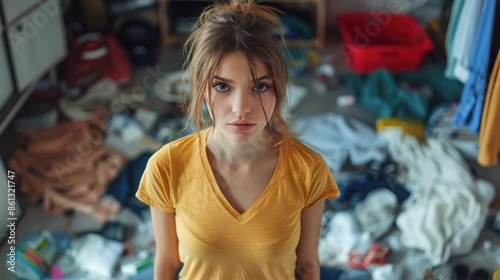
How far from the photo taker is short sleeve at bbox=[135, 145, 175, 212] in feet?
3.94

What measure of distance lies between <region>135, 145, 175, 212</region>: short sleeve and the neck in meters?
0.10

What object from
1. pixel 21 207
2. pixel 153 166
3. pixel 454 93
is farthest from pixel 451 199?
pixel 21 207

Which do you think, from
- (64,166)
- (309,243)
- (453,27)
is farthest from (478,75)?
(64,166)

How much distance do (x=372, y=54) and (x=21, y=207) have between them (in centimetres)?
217

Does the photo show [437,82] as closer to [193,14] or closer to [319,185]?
[193,14]

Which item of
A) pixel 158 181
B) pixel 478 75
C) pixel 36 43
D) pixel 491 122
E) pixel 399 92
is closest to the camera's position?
pixel 158 181

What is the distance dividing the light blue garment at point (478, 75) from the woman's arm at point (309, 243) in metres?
1.39

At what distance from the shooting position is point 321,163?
123cm

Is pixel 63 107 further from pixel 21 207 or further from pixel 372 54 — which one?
pixel 372 54

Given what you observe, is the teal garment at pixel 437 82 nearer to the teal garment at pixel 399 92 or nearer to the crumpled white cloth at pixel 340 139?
the teal garment at pixel 399 92

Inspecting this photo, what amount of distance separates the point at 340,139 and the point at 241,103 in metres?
1.94

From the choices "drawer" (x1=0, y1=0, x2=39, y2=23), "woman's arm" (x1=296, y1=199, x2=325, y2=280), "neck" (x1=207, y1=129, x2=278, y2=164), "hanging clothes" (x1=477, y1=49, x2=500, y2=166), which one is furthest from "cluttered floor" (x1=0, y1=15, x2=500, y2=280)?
"neck" (x1=207, y1=129, x2=278, y2=164)

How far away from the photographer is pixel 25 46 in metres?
2.75

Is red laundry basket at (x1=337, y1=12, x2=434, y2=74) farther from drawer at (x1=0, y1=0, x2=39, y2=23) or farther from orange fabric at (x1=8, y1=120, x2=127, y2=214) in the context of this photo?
drawer at (x1=0, y1=0, x2=39, y2=23)
